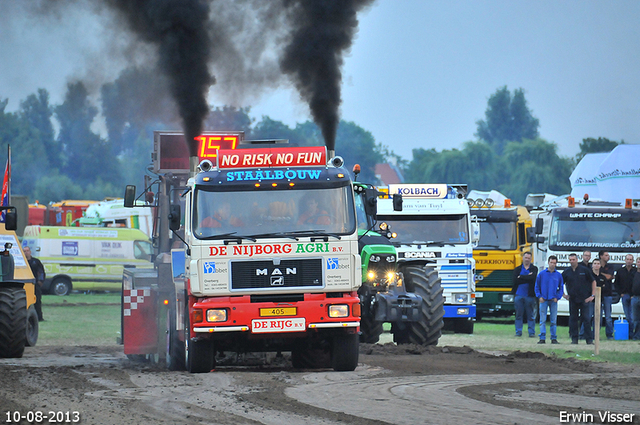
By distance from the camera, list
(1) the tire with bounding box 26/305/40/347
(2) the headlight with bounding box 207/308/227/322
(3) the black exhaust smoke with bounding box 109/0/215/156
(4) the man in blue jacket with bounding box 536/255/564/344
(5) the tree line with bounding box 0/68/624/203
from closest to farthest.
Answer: (2) the headlight with bounding box 207/308/227/322 < (1) the tire with bounding box 26/305/40/347 < (3) the black exhaust smoke with bounding box 109/0/215/156 < (4) the man in blue jacket with bounding box 536/255/564/344 < (5) the tree line with bounding box 0/68/624/203

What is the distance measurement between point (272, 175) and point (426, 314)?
566 centimetres

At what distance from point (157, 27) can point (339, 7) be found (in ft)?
13.2

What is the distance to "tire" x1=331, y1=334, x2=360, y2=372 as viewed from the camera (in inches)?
553

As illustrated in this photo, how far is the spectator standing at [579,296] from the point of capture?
71.2 ft

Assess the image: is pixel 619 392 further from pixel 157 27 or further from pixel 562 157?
pixel 562 157

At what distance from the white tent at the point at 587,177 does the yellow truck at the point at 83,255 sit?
16.3 meters

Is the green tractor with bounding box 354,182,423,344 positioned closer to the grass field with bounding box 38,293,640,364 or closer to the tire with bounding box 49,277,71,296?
the grass field with bounding box 38,293,640,364

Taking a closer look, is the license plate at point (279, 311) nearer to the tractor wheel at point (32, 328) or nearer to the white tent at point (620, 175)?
the tractor wheel at point (32, 328)

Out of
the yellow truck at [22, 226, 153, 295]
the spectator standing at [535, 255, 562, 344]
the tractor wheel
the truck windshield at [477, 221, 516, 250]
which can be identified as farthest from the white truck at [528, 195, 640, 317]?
the yellow truck at [22, 226, 153, 295]

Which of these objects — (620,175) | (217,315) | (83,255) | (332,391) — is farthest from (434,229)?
→ (83,255)

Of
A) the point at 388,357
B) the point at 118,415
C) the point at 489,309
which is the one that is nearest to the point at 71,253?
the point at 489,309

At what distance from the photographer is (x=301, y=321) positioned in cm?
1338

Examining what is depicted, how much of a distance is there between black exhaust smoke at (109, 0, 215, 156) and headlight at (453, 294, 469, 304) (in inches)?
260

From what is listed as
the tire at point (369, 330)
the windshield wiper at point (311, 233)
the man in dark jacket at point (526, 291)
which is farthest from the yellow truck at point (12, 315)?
the man in dark jacket at point (526, 291)
